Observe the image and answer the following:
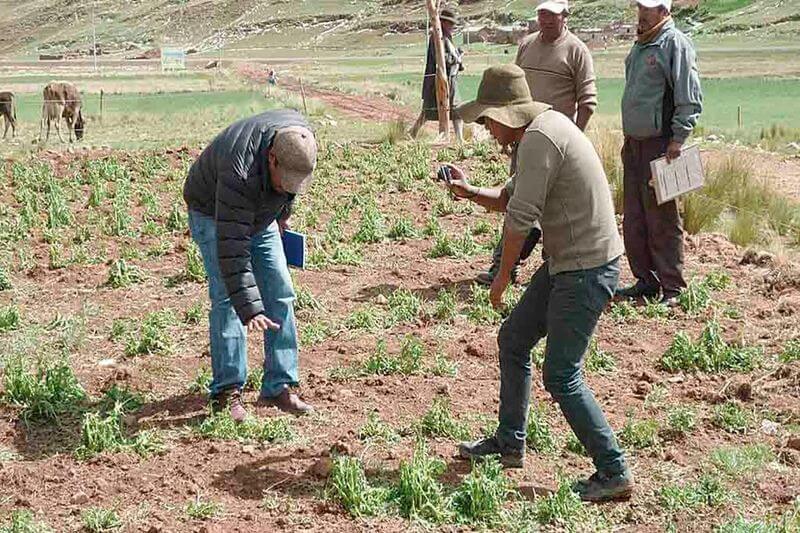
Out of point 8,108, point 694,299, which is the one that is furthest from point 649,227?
point 8,108

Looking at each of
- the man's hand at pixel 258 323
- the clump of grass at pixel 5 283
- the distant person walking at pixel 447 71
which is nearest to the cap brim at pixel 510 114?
the man's hand at pixel 258 323

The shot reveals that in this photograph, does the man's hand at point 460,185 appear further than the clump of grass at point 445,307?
No

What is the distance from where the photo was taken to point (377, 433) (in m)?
5.46

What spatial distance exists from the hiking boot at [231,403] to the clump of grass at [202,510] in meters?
0.87

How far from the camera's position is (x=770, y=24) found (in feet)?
210

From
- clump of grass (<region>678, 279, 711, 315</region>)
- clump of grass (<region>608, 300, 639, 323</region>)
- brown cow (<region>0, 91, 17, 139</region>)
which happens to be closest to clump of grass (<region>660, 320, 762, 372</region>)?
clump of grass (<region>608, 300, 639, 323</region>)

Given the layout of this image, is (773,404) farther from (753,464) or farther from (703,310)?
(703,310)

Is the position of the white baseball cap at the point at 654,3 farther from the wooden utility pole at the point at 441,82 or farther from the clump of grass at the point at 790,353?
the wooden utility pole at the point at 441,82

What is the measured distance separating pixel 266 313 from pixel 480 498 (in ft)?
5.28

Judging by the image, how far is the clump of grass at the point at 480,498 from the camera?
15.1 ft

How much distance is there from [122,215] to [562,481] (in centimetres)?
657

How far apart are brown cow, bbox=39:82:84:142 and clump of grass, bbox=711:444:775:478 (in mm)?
17596

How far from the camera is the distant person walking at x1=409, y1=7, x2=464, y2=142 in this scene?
14.9 metres

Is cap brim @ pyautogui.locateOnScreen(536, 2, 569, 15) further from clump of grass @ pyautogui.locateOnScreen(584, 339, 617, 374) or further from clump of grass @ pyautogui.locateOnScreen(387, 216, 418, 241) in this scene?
clump of grass @ pyautogui.locateOnScreen(387, 216, 418, 241)
